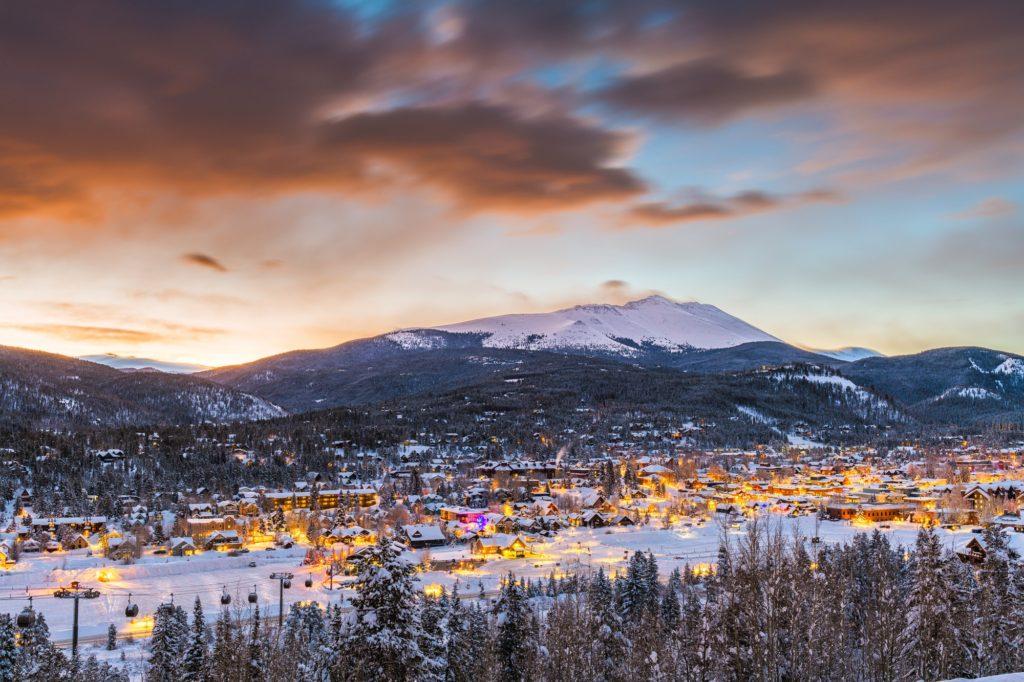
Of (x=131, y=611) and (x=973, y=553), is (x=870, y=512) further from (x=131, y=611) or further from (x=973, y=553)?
(x=131, y=611)

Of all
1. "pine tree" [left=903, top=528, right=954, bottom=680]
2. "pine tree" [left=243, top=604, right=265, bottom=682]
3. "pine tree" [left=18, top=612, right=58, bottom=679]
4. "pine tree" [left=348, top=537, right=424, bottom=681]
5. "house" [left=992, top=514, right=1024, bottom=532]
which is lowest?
"house" [left=992, top=514, right=1024, bottom=532]

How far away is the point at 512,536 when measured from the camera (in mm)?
77875

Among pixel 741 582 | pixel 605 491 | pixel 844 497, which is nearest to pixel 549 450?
pixel 605 491

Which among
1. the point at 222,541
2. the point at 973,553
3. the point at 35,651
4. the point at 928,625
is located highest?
the point at 928,625

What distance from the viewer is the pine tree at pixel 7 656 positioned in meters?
29.7

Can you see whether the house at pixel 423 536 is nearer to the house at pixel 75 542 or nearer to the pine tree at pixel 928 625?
the house at pixel 75 542

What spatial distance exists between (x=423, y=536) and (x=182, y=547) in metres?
22.8

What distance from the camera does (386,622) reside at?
709 inches

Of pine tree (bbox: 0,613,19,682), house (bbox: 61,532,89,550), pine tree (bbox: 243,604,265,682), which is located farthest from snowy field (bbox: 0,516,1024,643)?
pine tree (bbox: 0,613,19,682)

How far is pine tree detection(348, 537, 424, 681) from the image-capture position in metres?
17.8

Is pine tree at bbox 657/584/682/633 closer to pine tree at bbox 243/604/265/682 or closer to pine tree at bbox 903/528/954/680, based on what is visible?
pine tree at bbox 903/528/954/680

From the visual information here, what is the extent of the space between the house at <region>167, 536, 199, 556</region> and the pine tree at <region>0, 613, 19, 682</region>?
41.4m

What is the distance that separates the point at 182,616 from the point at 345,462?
104 meters

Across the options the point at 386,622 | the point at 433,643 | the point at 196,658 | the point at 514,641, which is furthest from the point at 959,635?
the point at 196,658
